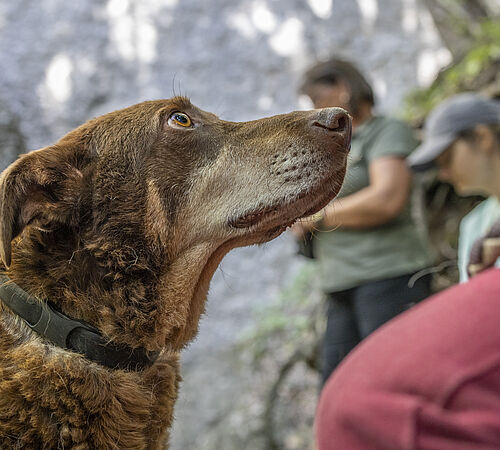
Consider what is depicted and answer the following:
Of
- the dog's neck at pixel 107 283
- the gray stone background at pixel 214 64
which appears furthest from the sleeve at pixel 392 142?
the gray stone background at pixel 214 64

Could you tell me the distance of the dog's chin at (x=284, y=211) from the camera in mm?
2162

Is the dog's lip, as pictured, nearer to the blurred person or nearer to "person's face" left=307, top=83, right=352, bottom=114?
the blurred person

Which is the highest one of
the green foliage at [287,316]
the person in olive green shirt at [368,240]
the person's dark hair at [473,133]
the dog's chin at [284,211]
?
the dog's chin at [284,211]

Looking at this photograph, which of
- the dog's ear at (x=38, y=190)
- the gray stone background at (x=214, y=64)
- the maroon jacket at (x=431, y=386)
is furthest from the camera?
the gray stone background at (x=214, y=64)

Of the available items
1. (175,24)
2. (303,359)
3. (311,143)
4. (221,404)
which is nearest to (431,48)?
(175,24)

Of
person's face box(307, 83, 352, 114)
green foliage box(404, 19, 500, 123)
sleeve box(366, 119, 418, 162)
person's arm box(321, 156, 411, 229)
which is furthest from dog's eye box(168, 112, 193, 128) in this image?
green foliage box(404, 19, 500, 123)

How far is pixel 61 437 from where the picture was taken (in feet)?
5.67

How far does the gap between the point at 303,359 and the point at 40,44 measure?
5934mm

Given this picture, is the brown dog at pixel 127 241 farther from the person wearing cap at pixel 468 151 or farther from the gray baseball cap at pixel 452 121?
the gray baseball cap at pixel 452 121

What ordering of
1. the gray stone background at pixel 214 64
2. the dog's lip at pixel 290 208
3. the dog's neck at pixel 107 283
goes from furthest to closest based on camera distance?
1. the gray stone background at pixel 214 64
2. the dog's lip at pixel 290 208
3. the dog's neck at pixel 107 283

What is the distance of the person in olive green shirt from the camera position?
3.21m

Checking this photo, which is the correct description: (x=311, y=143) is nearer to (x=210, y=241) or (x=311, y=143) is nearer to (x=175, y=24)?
(x=210, y=241)

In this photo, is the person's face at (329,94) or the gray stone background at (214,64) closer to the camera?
the person's face at (329,94)

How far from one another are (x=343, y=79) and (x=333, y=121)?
1.62 m
